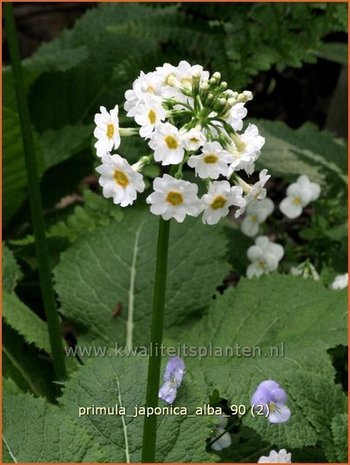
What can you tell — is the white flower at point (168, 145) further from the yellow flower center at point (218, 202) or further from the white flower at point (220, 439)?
the white flower at point (220, 439)

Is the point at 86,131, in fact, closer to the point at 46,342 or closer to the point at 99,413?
the point at 46,342

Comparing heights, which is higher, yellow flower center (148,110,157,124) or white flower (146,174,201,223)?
yellow flower center (148,110,157,124)

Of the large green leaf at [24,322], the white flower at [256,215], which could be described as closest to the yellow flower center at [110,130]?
the large green leaf at [24,322]

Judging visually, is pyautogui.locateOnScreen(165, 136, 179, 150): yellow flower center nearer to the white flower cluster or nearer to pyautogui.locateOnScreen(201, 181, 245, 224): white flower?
the white flower cluster

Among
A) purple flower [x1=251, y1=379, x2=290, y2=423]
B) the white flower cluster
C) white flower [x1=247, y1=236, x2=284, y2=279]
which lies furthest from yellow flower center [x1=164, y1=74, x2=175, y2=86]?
white flower [x1=247, y1=236, x2=284, y2=279]

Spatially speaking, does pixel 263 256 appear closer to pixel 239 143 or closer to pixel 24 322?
pixel 24 322

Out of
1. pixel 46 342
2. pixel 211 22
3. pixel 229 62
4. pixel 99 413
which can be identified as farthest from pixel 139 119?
pixel 211 22
